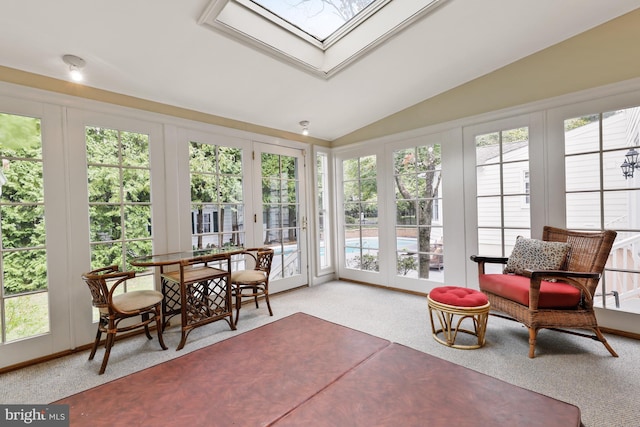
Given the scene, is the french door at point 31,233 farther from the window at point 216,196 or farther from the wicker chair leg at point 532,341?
the wicker chair leg at point 532,341

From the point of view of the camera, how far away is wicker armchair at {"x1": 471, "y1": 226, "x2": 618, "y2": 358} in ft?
7.12

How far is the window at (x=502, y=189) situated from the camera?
2.99 meters

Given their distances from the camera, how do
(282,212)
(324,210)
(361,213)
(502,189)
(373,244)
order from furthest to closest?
(324,210)
(361,213)
(373,244)
(282,212)
(502,189)

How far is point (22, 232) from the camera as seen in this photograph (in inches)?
89.1

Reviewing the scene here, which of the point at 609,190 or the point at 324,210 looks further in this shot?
the point at 324,210

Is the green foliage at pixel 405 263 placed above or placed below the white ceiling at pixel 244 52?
below

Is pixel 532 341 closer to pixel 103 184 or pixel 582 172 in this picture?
pixel 582 172

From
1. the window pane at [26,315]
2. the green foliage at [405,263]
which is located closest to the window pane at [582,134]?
the green foliage at [405,263]

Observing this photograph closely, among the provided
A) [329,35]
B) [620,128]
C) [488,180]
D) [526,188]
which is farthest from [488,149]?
[329,35]

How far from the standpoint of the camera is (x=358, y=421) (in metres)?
0.98

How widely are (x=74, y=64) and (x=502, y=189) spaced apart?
407cm

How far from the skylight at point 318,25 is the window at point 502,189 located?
5.33ft

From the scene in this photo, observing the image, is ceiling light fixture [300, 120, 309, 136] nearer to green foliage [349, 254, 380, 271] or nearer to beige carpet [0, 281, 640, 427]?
green foliage [349, 254, 380, 271]

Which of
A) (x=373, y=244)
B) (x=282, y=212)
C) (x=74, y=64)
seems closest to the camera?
(x=74, y=64)
